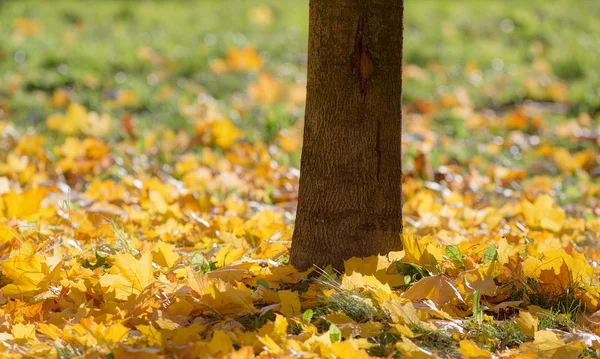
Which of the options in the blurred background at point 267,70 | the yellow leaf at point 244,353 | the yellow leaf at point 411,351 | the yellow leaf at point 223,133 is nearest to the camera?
the yellow leaf at point 244,353

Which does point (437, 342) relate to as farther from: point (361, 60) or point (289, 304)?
point (361, 60)

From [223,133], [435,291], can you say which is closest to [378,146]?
[435,291]

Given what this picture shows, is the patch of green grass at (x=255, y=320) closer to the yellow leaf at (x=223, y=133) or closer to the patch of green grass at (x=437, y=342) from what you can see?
the patch of green grass at (x=437, y=342)

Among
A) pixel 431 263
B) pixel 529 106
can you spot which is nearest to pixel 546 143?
pixel 529 106

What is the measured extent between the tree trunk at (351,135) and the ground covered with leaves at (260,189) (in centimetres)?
12

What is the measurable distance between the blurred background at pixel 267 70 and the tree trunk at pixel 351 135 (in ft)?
7.58

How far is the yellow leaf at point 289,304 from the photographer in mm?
2172

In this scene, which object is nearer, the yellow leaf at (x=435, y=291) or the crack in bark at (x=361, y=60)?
the yellow leaf at (x=435, y=291)

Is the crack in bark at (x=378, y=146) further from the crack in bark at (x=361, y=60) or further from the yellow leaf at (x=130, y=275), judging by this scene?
the yellow leaf at (x=130, y=275)

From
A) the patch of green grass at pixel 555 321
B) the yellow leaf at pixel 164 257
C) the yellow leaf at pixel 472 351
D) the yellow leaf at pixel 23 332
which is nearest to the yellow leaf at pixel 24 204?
the yellow leaf at pixel 164 257

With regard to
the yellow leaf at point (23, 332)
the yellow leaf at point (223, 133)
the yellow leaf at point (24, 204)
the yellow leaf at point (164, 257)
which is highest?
the yellow leaf at point (223, 133)

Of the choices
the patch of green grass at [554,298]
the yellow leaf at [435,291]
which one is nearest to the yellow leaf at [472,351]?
the yellow leaf at [435,291]

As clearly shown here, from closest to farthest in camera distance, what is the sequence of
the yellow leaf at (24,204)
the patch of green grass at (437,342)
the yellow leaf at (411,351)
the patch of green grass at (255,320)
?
the yellow leaf at (411,351), the patch of green grass at (437,342), the patch of green grass at (255,320), the yellow leaf at (24,204)

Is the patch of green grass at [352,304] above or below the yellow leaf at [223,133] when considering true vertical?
below
